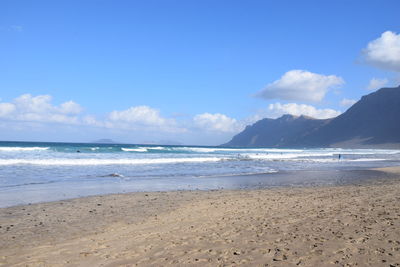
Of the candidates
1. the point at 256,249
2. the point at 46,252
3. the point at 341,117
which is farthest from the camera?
the point at 341,117

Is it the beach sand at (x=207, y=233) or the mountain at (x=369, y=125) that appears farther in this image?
the mountain at (x=369, y=125)

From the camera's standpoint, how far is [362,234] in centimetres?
647

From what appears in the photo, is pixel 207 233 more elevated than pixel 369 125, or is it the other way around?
pixel 369 125

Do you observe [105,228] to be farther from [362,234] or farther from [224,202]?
[362,234]

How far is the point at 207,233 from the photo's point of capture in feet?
23.7

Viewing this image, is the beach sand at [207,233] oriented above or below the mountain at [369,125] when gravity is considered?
below

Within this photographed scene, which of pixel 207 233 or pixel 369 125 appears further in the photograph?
pixel 369 125

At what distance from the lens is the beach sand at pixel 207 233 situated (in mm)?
5654

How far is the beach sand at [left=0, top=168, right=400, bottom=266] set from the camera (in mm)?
5654

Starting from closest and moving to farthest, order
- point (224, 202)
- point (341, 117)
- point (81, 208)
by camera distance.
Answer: point (81, 208) < point (224, 202) < point (341, 117)

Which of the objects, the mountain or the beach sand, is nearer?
the beach sand

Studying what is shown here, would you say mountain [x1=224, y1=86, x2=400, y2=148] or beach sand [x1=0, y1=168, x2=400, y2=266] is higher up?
mountain [x1=224, y1=86, x2=400, y2=148]

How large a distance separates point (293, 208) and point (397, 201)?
293 centimetres

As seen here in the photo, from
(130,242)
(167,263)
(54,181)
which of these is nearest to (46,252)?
(130,242)
